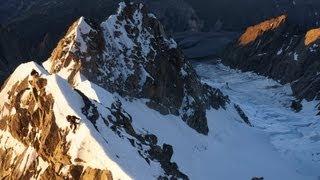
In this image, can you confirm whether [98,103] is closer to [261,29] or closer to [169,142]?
[169,142]

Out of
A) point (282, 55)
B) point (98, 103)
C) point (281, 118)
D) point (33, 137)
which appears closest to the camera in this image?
point (33, 137)

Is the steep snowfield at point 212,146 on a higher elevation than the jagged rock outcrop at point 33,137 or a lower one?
lower

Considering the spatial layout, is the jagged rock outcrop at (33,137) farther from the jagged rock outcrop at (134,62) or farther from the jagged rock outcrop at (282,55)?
the jagged rock outcrop at (282,55)

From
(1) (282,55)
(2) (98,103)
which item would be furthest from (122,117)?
(1) (282,55)

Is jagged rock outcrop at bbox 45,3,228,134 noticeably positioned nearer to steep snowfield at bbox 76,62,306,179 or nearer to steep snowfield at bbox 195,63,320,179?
steep snowfield at bbox 76,62,306,179

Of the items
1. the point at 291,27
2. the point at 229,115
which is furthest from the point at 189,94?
the point at 291,27

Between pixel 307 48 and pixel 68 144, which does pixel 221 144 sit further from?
pixel 307 48

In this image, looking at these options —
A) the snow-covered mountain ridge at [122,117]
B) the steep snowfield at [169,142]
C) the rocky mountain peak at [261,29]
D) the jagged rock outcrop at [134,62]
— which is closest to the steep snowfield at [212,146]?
the steep snowfield at [169,142]

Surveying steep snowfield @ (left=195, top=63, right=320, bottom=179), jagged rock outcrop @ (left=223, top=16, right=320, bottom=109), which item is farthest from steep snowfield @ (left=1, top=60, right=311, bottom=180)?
jagged rock outcrop @ (left=223, top=16, right=320, bottom=109)
